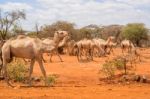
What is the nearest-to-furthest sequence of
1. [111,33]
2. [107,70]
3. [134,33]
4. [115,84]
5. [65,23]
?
[115,84] < [107,70] < [65,23] < [134,33] < [111,33]

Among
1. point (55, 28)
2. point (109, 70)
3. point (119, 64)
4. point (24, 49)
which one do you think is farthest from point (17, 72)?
point (55, 28)

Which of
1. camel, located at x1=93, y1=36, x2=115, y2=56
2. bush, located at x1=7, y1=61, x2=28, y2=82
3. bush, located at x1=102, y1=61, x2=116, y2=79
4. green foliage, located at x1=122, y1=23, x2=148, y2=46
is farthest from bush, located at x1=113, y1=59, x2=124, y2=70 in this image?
green foliage, located at x1=122, y1=23, x2=148, y2=46

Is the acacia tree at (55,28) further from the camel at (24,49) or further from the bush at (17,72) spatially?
the camel at (24,49)

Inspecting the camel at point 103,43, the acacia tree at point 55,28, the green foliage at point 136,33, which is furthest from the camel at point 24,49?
the green foliage at point 136,33

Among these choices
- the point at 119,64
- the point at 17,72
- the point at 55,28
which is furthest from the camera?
the point at 55,28

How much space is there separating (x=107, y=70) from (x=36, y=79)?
3402mm

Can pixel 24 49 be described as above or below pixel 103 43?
above

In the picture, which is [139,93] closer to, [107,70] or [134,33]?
[107,70]

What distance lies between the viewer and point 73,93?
15047 millimetres

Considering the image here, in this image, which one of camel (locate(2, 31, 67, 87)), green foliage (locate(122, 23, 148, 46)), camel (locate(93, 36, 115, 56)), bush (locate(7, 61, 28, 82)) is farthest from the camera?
green foliage (locate(122, 23, 148, 46))

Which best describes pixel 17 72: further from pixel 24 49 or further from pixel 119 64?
pixel 119 64

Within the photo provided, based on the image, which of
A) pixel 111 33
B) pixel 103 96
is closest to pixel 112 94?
pixel 103 96

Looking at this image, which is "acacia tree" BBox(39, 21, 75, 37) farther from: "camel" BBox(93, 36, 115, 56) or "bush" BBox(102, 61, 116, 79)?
"bush" BBox(102, 61, 116, 79)

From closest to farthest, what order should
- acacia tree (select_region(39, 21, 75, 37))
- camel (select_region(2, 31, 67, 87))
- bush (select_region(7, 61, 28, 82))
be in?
camel (select_region(2, 31, 67, 87))
bush (select_region(7, 61, 28, 82))
acacia tree (select_region(39, 21, 75, 37))
